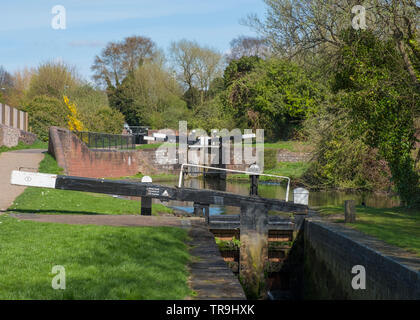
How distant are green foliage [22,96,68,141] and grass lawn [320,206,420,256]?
30.3m

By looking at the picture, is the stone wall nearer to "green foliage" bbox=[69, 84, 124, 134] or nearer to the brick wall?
the brick wall

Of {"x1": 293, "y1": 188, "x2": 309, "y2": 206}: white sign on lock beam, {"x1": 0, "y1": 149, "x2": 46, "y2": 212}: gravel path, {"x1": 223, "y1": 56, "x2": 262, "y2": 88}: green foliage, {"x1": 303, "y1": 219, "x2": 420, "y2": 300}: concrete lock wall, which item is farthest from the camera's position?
{"x1": 223, "y1": 56, "x2": 262, "y2": 88}: green foliage

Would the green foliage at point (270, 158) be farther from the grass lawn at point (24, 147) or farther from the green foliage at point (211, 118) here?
the grass lawn at point (24, 147)

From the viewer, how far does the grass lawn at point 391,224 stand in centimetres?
1022

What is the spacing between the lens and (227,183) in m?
34.4

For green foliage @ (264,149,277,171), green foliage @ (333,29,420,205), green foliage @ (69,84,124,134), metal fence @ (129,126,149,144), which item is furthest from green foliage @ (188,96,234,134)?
green foliage @ (333,29,420,205)

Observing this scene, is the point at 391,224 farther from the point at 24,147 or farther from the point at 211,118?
the point at 211,118

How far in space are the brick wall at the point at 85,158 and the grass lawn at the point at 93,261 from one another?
12739 millimetres

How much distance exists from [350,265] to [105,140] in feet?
85.6

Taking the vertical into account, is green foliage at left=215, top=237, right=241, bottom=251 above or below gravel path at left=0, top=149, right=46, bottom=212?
below

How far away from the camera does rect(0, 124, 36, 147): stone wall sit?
93.9 feet

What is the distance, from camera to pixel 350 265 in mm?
9906

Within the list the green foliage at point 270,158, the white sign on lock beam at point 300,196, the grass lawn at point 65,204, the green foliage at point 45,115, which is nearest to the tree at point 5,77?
the green foliage at point 45,115
